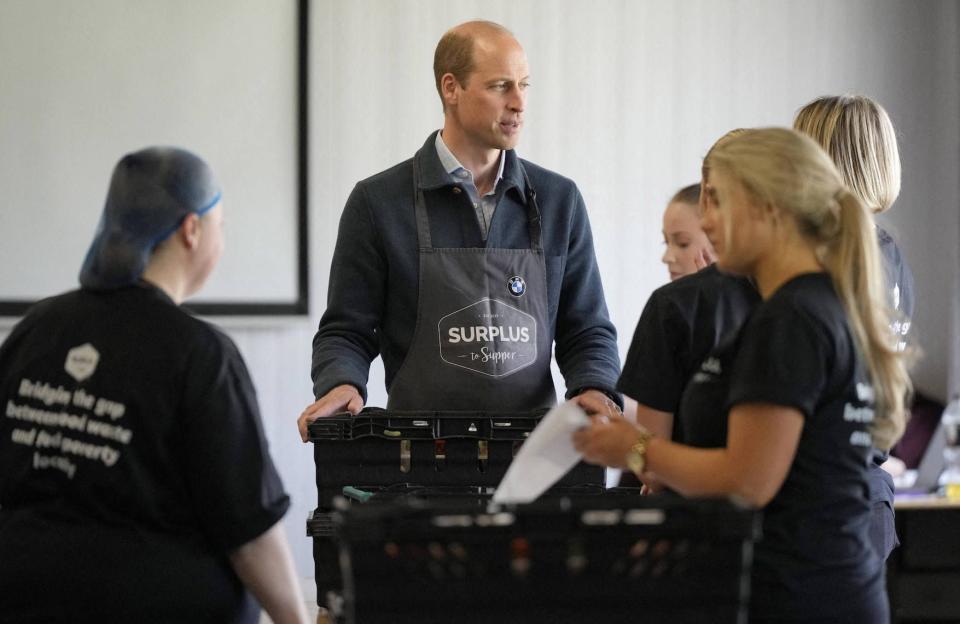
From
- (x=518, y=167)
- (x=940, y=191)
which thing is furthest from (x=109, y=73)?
(x=940, y=191)

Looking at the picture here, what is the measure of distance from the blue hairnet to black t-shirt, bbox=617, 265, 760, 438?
2.40 ft

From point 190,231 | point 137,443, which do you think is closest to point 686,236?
point 190,231

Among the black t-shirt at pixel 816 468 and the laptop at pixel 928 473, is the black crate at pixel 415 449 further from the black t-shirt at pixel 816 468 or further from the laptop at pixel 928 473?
the laptop at pixel 928 473

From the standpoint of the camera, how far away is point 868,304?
1728mm

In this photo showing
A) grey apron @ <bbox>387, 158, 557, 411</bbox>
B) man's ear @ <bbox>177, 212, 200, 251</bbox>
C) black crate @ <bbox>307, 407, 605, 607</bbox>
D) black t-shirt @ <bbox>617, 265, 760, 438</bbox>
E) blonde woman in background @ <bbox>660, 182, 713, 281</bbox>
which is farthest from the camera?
blonde woman in background @ <bbox>660, 182, 713, 281</bbox>

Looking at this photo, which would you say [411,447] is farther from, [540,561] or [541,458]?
[540,561]

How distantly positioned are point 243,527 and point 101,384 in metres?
0.29

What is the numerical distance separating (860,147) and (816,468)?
2.50 feet

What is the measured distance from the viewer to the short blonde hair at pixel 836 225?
1.71 metres

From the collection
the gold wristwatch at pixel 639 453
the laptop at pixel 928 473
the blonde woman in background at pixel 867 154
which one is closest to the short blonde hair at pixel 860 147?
the blonde woman in background at pixel 867 154

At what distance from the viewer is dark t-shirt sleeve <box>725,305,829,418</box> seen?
163 cm

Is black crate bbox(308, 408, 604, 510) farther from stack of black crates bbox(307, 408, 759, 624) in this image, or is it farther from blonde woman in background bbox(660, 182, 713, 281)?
blonde woman in background bbox(660, 182, 713, 281)

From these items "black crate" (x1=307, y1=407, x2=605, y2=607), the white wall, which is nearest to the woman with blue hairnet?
"black crate" (x1=307, y1=407, x2=605, y2=607)

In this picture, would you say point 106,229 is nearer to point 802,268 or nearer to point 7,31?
point 802,268
